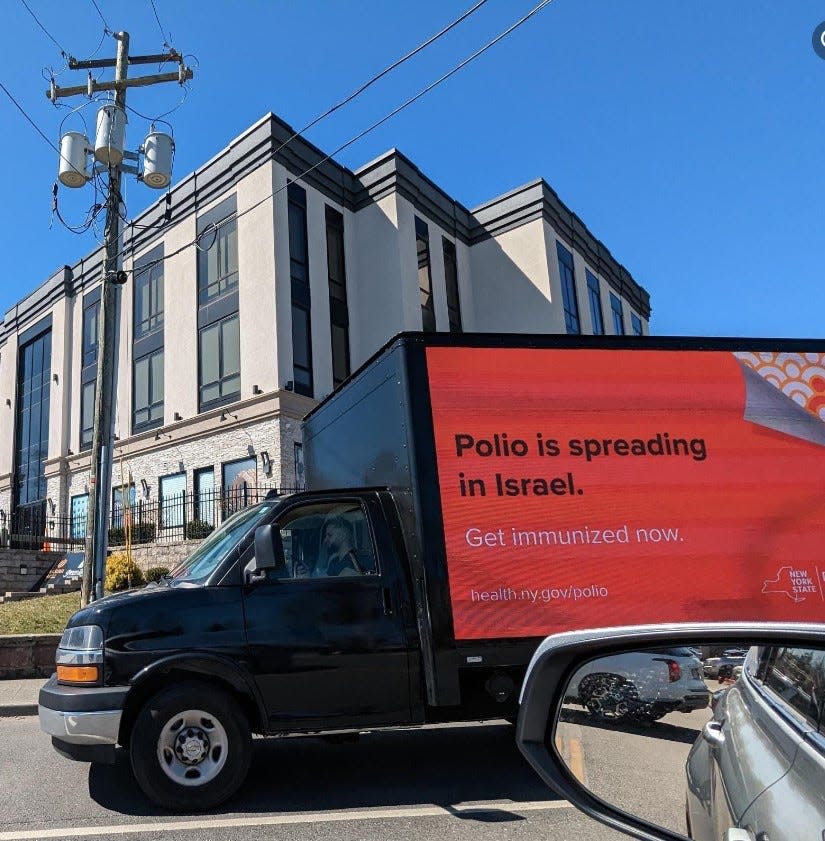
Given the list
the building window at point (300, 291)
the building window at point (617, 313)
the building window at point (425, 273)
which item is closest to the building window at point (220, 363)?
the building window at point (300, 291)

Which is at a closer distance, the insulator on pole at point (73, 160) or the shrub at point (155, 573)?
the insulator on pole at point (73, 160)

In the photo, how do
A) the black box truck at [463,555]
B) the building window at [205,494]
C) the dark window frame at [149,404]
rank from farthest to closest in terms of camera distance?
the dark window frame at [149,404] → the building window at [205,494] → the black box truck at [463,555]

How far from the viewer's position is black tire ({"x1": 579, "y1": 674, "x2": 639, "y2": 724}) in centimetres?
176

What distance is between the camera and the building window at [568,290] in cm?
3153

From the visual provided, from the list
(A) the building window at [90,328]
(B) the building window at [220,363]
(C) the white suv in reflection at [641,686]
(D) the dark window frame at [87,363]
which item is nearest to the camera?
(C) the white suv in reflection at [641,686]

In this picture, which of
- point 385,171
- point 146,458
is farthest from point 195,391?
point 385,171

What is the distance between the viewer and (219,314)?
25297 millimetres

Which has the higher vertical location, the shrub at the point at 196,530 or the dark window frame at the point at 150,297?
the dark window frame at the point at 150,297

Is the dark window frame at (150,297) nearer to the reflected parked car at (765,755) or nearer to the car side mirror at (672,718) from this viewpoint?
the car side mirror at (672,718)

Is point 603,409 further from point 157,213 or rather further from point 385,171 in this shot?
point 157,213

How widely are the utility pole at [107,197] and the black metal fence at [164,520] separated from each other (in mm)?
9066

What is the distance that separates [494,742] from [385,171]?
24221 mm

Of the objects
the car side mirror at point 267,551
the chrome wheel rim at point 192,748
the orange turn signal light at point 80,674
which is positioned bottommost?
the chrome wheel rim at point 192,748

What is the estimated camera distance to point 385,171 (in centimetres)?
2741
